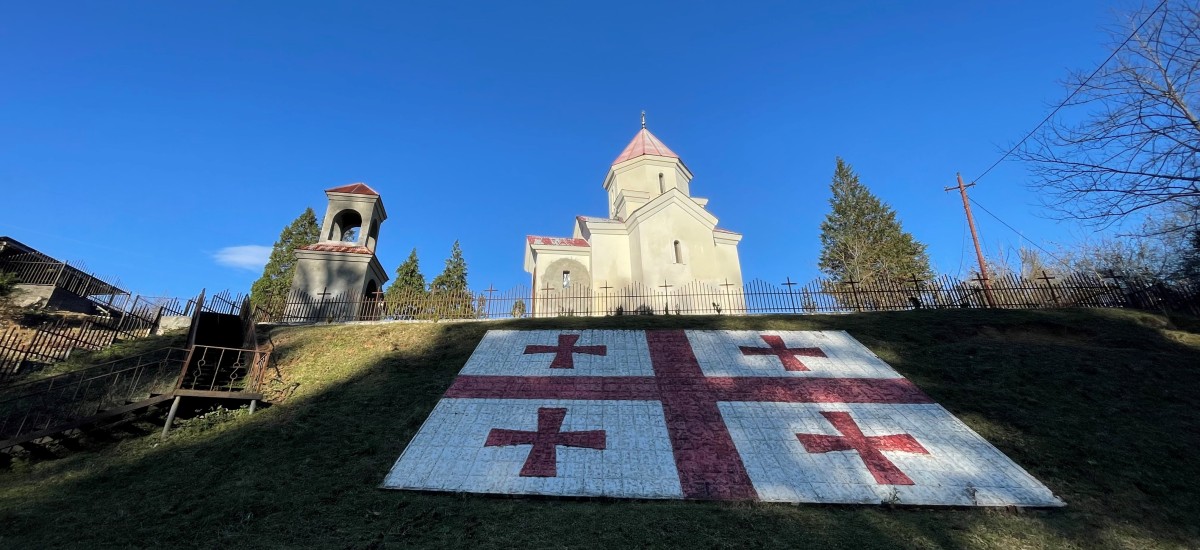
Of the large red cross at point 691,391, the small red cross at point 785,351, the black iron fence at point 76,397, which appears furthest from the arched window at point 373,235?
the small red cross at point 785,351

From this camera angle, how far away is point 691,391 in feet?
35.9

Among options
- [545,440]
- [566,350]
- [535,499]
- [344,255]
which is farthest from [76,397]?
[535,499]

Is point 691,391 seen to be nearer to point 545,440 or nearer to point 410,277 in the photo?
point 545,440

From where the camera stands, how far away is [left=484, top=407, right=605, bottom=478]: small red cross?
26.6 ft

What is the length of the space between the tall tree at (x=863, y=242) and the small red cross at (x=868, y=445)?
2756 centimetres

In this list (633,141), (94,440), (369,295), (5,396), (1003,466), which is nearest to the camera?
(1003,466)

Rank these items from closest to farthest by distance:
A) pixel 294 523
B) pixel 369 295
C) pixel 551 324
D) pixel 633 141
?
pixel 294 523, pixel 551 324, pixel 369 295, pixel 633 141

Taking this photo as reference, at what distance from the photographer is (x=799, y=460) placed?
8.29 meters

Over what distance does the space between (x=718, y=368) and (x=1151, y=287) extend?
58.7ft

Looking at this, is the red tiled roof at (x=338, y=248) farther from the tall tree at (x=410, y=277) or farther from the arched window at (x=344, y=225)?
the tall tree at (x=410, y=277)

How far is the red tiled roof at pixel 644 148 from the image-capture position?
28.7 metres

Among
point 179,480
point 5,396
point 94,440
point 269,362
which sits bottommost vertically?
point 179,480

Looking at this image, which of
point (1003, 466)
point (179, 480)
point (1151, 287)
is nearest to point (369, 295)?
point (179, 480)

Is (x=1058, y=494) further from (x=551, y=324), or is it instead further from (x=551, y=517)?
(x=551, y=324)
